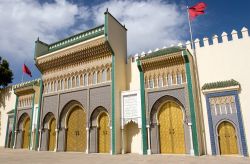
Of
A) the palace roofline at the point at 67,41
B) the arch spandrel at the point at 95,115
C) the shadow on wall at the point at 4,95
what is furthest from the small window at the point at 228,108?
the shadow on wall at the point at 4,95

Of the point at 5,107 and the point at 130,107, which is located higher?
the point at 5,107

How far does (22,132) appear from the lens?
72.9 feet

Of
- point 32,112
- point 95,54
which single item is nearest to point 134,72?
point 95,54

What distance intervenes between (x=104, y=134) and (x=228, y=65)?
31.4 feet

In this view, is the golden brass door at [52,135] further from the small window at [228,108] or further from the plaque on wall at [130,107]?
the small window at [228,108]

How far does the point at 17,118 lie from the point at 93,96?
420 inches

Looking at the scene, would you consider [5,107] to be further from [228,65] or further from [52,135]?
[228,65]

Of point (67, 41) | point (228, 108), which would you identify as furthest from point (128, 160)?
point (67, 41)

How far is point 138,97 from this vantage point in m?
15.7

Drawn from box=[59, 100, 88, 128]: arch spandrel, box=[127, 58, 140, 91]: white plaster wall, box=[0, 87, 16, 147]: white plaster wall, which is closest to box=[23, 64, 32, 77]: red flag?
box=[0, 87, 16, 147]: white plaster wall

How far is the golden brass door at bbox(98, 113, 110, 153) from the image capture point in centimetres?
1588

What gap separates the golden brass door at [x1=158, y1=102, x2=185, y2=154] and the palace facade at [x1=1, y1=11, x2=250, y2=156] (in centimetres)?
6

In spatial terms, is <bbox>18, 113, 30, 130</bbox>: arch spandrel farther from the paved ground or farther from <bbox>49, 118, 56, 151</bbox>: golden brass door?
the paved ground

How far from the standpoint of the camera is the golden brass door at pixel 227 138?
12633 mm
